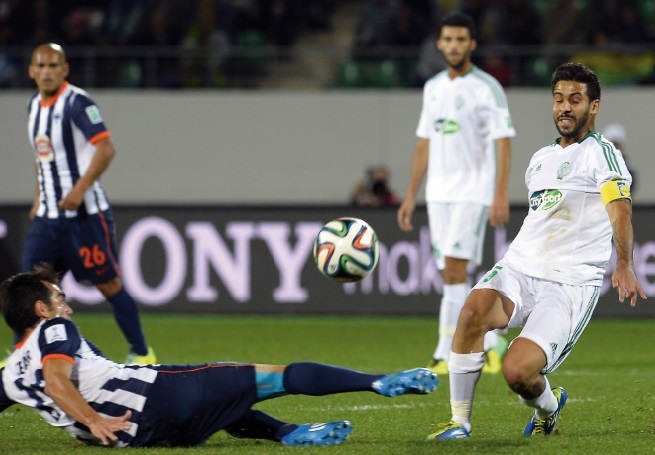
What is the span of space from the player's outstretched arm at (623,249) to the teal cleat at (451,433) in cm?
93

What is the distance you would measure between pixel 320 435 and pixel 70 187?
3.55 m

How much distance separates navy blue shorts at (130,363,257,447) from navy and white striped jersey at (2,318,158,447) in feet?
0.16

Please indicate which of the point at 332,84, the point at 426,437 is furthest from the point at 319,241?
the point at 332,84

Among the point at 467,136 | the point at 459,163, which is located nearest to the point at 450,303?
the point at 459,163

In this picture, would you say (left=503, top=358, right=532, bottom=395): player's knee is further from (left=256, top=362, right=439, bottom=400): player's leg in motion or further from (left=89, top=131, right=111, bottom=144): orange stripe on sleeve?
(left=89, top=131, right=111, bottom=144): orange stripe on sleeve

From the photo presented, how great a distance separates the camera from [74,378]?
211 inches

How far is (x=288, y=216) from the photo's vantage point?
13.3 meters

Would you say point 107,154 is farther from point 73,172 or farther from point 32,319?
point 32,319

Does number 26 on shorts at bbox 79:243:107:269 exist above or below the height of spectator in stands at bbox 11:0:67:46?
below

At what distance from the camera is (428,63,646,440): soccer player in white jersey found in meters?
5.63

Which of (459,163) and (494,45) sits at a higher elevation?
(494,45)

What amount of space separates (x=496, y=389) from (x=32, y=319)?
358 centimetres

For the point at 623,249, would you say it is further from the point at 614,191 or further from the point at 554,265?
the point at 554,265

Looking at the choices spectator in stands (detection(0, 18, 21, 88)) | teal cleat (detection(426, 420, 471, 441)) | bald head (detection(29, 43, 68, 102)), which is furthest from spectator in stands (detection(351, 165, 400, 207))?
teal cleat (detection(426, 420, 471, 441))
